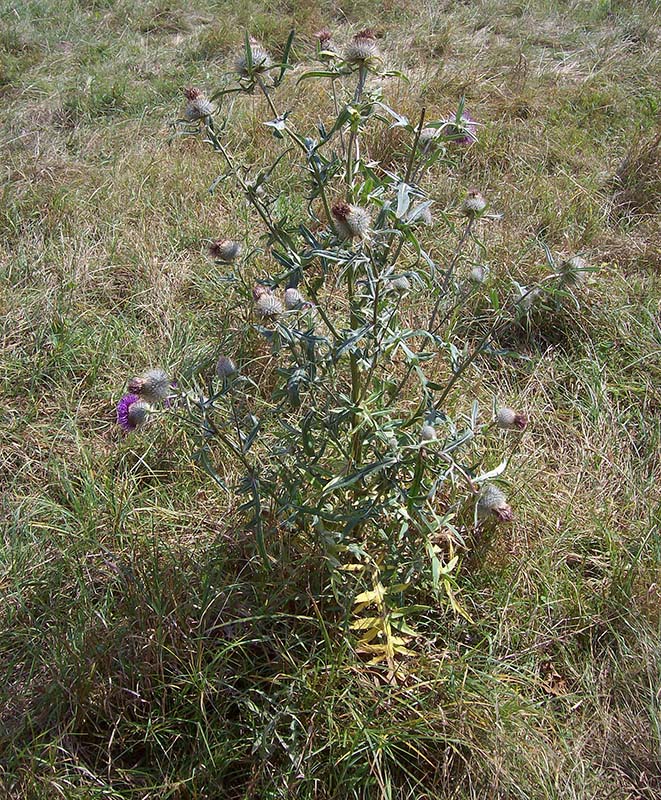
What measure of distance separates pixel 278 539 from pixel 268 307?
66 cm

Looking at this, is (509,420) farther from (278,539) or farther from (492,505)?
(278,539)

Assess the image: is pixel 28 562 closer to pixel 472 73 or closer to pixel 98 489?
pixel 98 489

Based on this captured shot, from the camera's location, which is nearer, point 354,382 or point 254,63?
point 254,63

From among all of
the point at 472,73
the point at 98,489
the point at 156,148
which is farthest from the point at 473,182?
the point at 98,489

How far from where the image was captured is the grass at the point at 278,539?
1626 millimetres

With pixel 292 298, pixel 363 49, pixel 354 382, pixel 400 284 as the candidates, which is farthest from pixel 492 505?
pixel 363 49

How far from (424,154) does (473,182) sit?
85.8 inches

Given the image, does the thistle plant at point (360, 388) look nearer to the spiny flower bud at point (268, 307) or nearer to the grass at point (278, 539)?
the spiny flower bud at point (268, 307)

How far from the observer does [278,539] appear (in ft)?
6.31

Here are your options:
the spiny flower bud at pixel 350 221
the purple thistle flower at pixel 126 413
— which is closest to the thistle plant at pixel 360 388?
the spiny flower bud at pixel 350 221

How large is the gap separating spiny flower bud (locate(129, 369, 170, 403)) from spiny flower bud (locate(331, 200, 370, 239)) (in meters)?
0.53

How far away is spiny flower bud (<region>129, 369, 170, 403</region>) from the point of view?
5.29ft

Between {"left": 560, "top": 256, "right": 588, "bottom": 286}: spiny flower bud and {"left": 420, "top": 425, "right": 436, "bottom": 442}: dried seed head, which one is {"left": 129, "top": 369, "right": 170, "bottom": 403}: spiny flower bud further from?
{"left": 560, "top": 256, "right": 588, "bottom": 286}: spiny flower bud

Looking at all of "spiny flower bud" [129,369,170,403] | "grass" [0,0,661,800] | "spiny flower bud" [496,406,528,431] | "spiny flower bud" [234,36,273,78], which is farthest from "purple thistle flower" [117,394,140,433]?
"spiny flower bud" [496,406,528,431]
